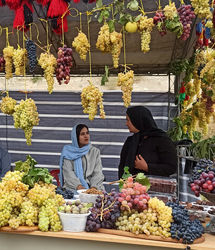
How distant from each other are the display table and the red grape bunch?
0.68ft

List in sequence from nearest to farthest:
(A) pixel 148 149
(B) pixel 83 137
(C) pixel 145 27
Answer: (C) pixel 145 27
(A) pixel 148 149
(B) pixel 83 137

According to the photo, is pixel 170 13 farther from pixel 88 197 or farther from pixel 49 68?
pixel 88 197

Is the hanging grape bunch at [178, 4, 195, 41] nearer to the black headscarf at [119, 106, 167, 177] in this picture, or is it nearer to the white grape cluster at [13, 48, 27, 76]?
the black headscarf at [119, 106, 167, 177]

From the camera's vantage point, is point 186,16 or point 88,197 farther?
point 186,16

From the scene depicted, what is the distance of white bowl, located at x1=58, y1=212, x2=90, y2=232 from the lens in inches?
89.6

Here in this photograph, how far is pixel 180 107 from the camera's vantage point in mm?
6066

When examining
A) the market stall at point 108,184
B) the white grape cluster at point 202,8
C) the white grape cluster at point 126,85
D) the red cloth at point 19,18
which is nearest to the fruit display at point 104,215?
the market stall at point 108,184

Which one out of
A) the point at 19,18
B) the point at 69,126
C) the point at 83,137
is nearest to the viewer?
the point at 19,18

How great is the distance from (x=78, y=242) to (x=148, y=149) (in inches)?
77.9

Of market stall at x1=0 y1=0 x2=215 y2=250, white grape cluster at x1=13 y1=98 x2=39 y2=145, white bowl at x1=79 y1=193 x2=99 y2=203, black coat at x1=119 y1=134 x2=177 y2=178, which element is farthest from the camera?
black coat at x1=119 y1=134 x2=177 y2=178

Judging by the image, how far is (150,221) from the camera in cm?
224

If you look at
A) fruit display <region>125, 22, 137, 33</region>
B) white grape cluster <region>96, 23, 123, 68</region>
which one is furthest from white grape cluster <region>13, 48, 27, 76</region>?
fruit display <region>125, 22, 137, 33</region>

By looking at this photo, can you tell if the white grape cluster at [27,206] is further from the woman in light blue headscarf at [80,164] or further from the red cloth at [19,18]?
the woman in light blue headscarf at [80,164]

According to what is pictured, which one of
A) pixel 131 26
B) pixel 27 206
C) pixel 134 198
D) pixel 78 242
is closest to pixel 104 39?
pixel 131 26
